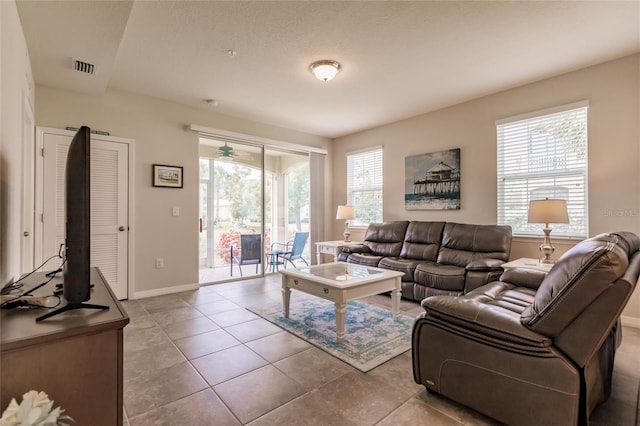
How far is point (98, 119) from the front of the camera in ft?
12.3

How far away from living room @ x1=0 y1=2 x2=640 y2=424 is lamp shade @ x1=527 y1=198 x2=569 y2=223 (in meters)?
0.63

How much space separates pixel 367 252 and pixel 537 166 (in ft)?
7.90

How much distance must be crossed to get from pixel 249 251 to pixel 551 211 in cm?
399

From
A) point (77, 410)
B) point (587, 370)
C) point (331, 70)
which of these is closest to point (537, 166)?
point (331, 70)

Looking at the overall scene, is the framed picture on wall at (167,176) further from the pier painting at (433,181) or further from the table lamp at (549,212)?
the table lamp at (549,212)

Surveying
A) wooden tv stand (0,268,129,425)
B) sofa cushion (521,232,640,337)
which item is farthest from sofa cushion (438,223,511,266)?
wooden tv stand (0,268,129,425)

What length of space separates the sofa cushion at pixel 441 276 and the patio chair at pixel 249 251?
8.46 feet

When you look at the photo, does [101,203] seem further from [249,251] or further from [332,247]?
[332,247]

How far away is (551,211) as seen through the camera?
115 inches

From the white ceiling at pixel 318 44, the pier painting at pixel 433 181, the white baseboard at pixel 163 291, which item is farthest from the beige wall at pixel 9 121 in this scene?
the pier painting at pixel 433 181

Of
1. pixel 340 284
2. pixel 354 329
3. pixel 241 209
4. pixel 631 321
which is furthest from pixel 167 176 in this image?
pixel 631 321

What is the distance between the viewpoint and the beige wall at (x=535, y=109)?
3020mm

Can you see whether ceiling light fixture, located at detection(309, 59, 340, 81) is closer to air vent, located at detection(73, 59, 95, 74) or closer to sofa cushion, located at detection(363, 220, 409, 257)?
air vent, located at detection(73, 59, 95, 74)

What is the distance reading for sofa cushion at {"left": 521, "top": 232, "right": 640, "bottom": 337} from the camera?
1284 millimetres
